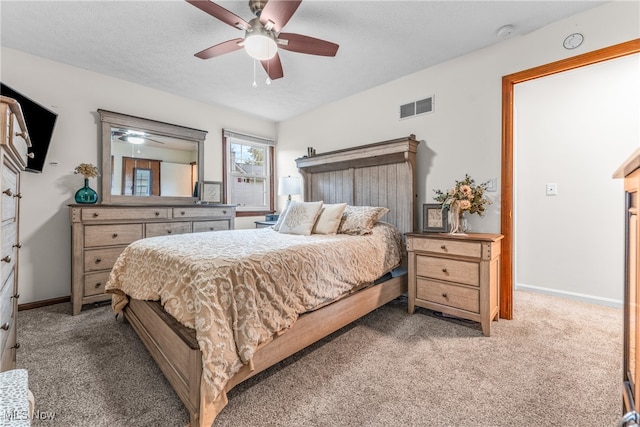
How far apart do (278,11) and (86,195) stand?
9.11 feet

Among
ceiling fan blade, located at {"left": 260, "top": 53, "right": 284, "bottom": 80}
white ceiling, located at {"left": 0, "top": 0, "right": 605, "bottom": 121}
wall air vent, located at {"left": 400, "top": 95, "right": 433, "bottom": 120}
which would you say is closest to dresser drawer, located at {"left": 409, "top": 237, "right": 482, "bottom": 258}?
wall air vent, located at {"left": 400, "top": 95, "right": 433, "bottom": 120}

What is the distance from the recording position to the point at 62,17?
88.2 inches

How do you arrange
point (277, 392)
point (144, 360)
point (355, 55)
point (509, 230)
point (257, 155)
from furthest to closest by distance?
point (257, 155), point (355, 55), point (509, 230), point (144, 360), point (277, 392)

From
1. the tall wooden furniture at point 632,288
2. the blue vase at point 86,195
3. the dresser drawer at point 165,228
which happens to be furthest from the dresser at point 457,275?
the blue vase at point 86,195

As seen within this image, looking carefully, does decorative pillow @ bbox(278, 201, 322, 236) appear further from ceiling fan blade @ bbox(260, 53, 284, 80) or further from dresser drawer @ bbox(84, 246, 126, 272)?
dresser drawer @ bbox(84, 246, 126, 272)

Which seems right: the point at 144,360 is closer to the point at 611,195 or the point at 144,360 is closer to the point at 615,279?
the point at 615,279

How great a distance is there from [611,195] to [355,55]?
3084mm

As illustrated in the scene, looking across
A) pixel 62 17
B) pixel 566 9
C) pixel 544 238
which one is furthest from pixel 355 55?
pixel 544 238

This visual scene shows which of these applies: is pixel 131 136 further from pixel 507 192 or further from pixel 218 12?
A: pixel 507 192

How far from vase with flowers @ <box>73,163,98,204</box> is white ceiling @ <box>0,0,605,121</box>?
1127 millimetres

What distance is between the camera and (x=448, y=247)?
241 cm

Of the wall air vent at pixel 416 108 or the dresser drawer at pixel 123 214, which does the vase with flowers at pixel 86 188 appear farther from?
the wall air vent at pixel 416 108

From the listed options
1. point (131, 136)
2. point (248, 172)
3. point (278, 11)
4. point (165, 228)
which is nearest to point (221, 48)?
point (278, 11)

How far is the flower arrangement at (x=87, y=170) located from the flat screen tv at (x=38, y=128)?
277mm
